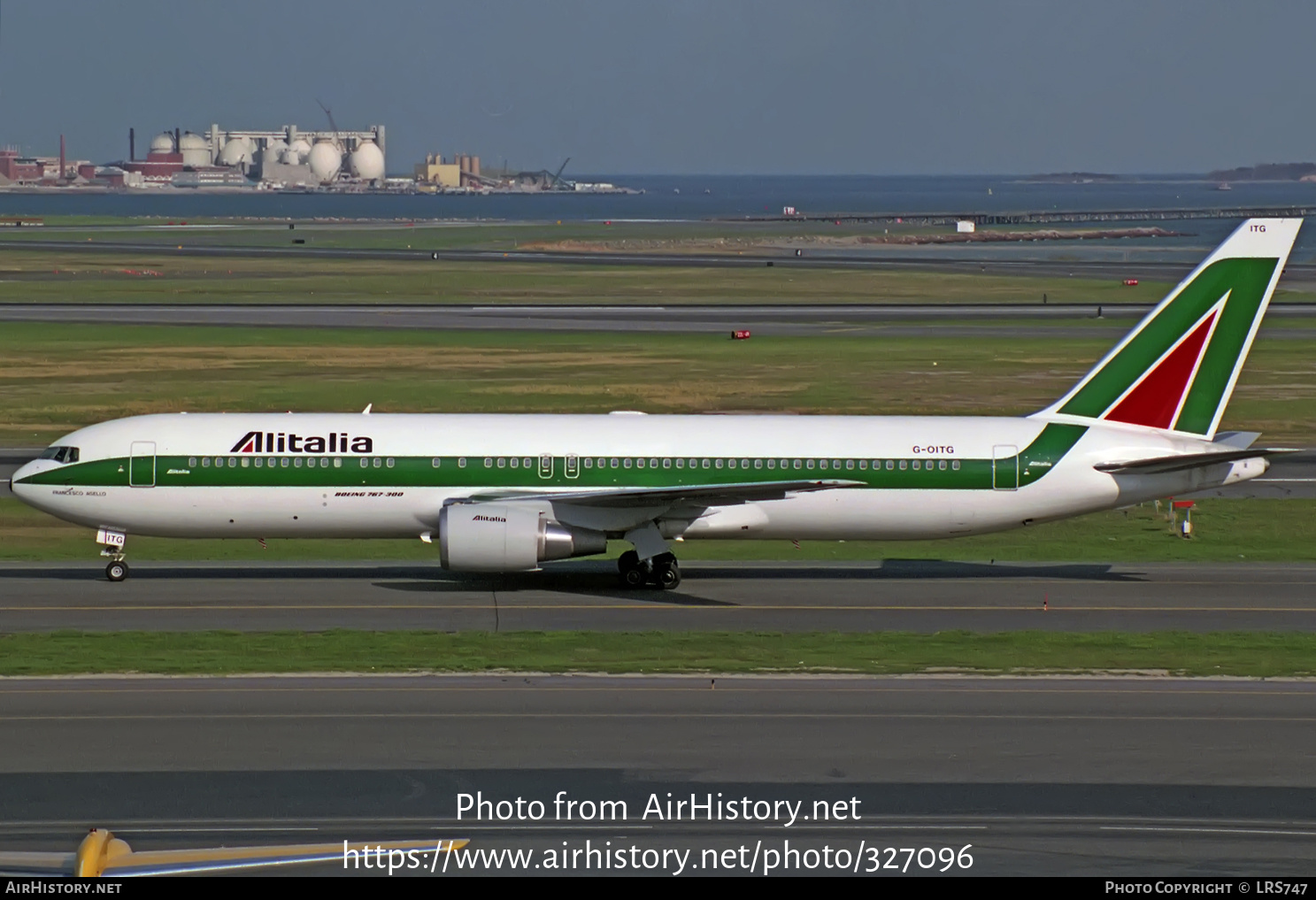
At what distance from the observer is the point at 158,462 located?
37.8m

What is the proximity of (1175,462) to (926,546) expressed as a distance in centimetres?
932

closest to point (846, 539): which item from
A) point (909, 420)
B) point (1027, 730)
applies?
point (909, 420)

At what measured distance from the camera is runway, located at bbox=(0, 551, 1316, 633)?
34.6 m

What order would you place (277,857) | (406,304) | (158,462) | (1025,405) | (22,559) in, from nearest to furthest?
(277,857), (158,462), (22,559), (1025,405), (406,304)

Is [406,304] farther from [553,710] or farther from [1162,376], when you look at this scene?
[553,710]

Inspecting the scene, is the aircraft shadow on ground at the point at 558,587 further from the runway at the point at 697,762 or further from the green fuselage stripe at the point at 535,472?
the runway at the point at 697,762

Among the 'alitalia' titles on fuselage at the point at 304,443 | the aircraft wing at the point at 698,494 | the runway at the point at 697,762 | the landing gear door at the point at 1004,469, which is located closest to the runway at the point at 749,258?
the landing gear door at the point at 1004,469

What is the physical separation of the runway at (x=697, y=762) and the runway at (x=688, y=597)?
5.24 m

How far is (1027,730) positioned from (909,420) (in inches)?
562

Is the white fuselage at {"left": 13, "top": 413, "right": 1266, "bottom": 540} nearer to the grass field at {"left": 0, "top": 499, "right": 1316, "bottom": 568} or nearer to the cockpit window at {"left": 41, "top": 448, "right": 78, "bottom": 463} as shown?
the cockpit window at {"left": 41, "top": 448, "right": 78, "bottom": 463}

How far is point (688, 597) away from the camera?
3750cm

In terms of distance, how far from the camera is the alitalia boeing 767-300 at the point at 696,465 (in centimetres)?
3766

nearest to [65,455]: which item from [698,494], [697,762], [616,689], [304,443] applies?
[304,443]

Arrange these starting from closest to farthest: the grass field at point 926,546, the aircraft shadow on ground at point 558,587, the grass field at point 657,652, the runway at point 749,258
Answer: the grass field at point 657,652
the aircraft shadow on ground at point 558,587
the grass field at point 926,546
the runway at point 749,258
